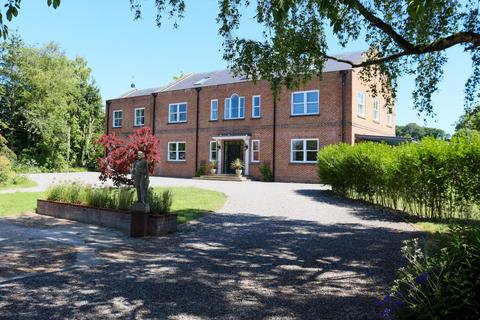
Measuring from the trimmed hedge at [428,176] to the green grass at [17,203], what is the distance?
36.0 ft

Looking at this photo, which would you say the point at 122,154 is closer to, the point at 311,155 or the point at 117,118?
the point at 311,155

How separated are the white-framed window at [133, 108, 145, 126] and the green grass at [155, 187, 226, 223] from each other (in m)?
19.3

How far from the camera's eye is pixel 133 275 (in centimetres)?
541

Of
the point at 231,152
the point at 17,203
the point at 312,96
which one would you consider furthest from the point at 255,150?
the point at 17,203

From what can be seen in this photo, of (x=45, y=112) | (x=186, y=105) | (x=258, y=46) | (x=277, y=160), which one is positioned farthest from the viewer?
(x=45, y=112)

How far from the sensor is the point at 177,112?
3164 centimetres

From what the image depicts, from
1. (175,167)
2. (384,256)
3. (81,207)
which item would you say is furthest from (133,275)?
(175,167)

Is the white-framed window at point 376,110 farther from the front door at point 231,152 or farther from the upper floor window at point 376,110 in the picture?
the front door at point 231,152

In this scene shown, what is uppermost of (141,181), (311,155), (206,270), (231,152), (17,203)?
(231,152)

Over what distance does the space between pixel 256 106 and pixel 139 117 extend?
12.7 m

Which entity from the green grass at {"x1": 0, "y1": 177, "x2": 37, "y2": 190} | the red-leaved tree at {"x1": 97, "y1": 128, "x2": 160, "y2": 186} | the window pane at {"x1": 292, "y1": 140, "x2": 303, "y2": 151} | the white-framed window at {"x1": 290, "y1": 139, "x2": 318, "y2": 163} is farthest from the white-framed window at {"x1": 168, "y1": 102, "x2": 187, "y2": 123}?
the red-leaved tree at {"x1": 97, "y1": 128, "x2": 160, "y2": 186}

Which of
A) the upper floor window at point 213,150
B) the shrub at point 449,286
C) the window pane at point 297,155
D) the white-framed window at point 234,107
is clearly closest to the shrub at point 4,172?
the upper floor window at point 213,150

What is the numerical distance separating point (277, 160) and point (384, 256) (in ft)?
62.8

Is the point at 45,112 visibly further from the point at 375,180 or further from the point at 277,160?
the point at 375,180
